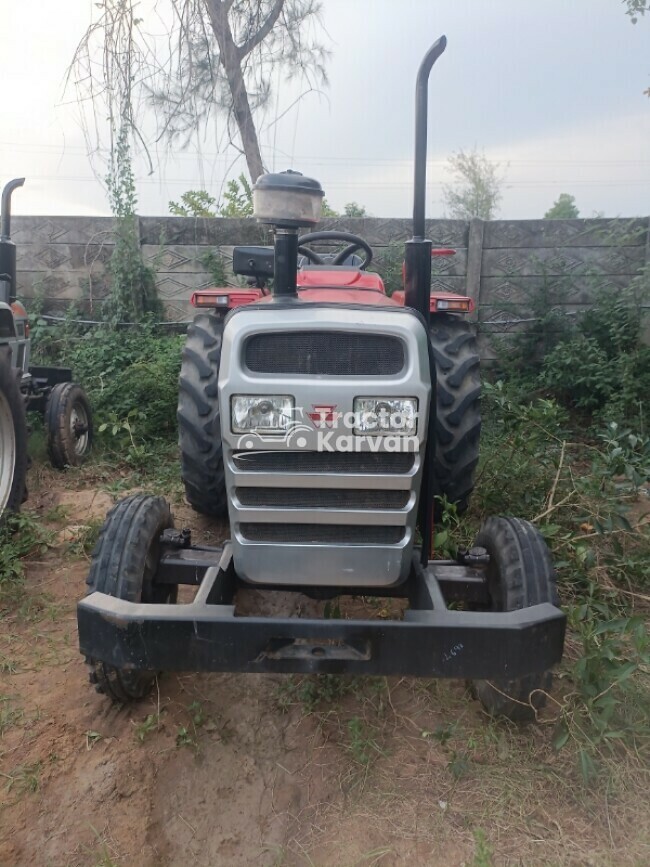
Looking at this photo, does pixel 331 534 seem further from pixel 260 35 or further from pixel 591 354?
pixel 260 35

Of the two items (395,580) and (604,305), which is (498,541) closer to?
(395,580)

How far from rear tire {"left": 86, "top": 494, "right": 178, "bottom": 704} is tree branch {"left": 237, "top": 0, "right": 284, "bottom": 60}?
5696 millimetres

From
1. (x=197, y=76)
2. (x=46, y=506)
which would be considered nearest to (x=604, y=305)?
(x=197, y=76)

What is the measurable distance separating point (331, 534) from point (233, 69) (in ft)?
19.3

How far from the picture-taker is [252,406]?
6.89ft

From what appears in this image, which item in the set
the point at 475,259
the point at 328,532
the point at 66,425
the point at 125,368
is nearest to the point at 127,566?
the point at 328,532

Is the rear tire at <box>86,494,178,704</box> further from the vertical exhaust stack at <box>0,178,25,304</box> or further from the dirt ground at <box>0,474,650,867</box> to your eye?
the vertical exhaust stack at <box>0,178,25,304</box>

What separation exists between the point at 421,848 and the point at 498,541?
99 centimetres

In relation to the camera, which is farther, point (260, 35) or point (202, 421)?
point (260, 35)

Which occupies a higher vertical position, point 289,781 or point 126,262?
point 126,262

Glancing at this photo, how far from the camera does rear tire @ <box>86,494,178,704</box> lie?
2.36 metres

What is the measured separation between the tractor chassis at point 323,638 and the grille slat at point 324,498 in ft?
1.13

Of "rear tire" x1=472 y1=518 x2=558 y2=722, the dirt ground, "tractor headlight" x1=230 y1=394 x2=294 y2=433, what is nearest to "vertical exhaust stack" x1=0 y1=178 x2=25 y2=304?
the dirt ground

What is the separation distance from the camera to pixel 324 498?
Result: 7.32ft
